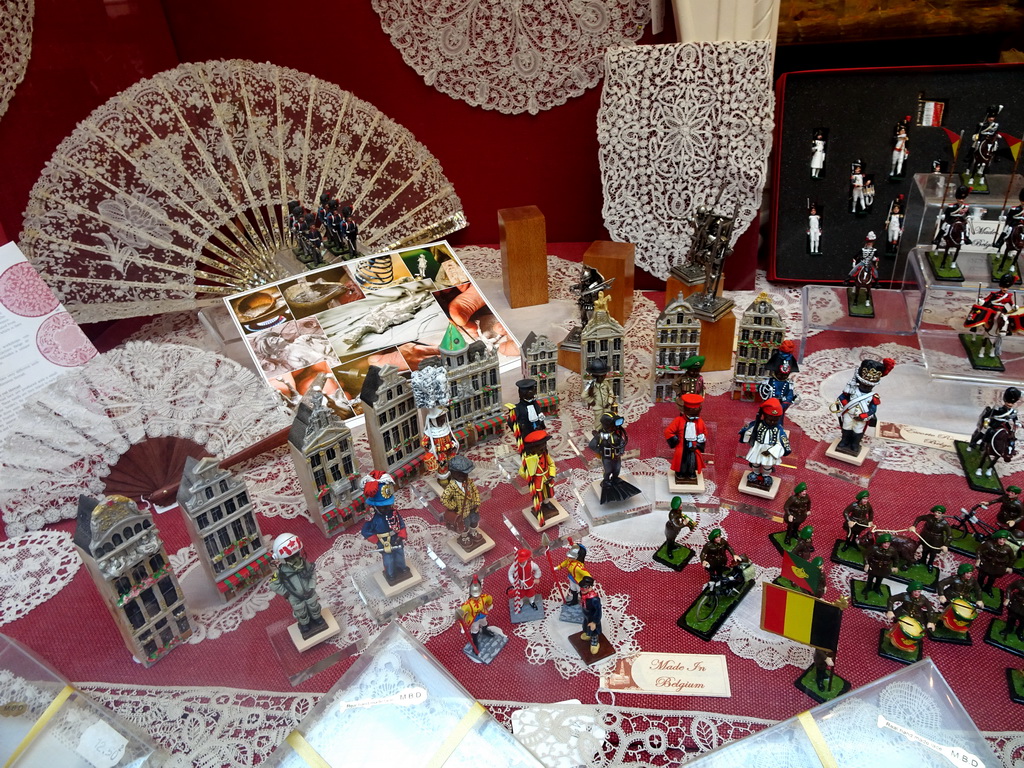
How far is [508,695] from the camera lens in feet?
7.68

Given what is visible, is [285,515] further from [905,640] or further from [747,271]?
[747,271]

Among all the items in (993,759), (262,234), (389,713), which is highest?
(262,234)

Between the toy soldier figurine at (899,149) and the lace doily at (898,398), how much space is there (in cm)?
90

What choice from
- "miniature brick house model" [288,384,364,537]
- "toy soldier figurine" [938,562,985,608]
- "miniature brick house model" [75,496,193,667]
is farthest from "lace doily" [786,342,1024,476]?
"miniature brick house model" [75,496,193,667]

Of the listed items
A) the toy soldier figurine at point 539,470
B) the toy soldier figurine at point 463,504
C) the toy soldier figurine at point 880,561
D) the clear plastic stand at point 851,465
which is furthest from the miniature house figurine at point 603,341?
the toy soldier figurine at point 880,561

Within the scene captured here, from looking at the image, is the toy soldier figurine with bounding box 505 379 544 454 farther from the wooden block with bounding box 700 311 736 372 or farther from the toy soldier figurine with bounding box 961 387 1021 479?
the toy soldier figurine with bounding box 961 387 1021 479

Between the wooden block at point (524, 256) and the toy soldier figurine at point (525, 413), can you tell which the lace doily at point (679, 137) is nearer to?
the wooden block at point (524, 256)

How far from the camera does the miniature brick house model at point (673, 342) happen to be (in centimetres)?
327

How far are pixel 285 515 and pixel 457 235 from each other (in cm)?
241

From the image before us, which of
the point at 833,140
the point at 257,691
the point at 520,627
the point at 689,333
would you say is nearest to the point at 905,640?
the point at 520,627

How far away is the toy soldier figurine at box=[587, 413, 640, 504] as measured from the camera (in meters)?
2.80

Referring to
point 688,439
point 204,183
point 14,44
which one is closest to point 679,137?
point 688,439

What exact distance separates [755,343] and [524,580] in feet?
5.05

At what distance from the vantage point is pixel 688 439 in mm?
2916
